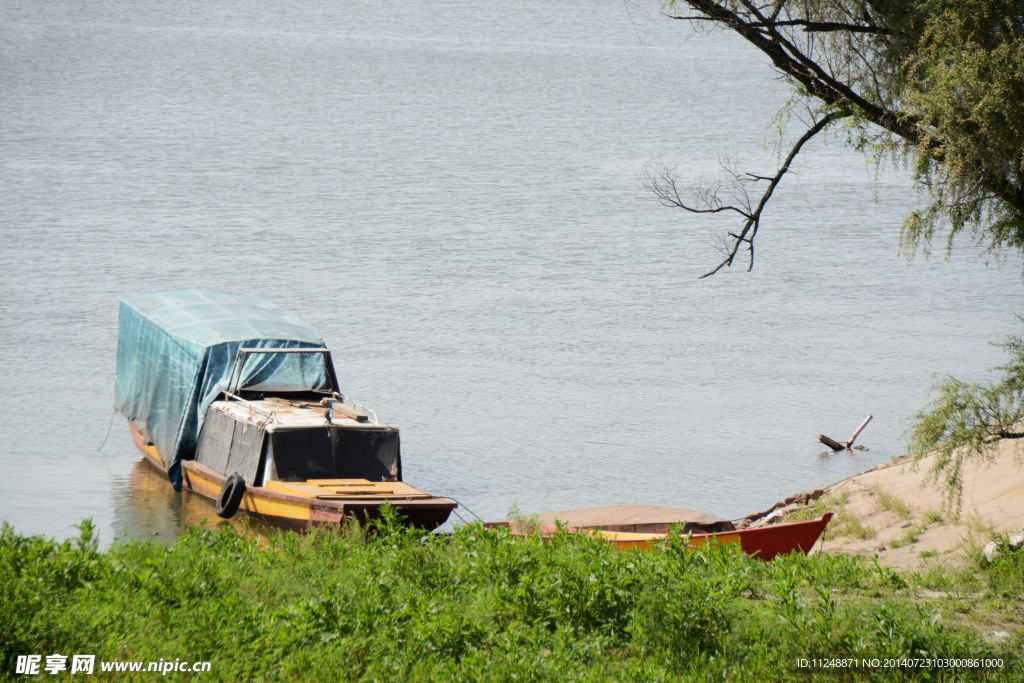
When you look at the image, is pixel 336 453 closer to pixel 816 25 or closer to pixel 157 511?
pixel 157 511

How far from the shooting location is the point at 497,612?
29.6 ft

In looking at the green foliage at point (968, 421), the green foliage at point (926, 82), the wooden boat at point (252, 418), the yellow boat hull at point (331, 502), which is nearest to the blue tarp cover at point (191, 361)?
the wooden boat at point (252, 418)

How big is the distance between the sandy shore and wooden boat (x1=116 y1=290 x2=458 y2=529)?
584 cm

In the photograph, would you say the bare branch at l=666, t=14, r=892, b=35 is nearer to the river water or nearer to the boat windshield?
the river water

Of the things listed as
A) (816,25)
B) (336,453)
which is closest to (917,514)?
(816,25)

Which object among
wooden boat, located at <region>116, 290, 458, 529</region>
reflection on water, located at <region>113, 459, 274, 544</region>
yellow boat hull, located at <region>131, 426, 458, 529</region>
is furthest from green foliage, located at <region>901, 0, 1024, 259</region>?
reflection on water, located at <region>113, 459, 274, 544</region>

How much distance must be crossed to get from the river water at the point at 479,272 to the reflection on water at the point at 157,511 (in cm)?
8

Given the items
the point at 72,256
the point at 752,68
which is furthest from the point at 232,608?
the point at 752,68

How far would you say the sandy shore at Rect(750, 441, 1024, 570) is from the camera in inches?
504

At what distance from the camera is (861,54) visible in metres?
12.1

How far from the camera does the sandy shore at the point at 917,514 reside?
12812mm

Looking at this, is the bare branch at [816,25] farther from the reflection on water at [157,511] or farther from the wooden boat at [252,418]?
the reflection on water at [157,511]

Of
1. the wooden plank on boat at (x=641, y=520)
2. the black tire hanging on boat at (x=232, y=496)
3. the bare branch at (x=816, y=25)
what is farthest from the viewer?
the black tire hanging on boat at (x=232, y=496)

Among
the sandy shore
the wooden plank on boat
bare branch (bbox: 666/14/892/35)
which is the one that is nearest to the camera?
bare branch (bbox: 666/14/892/35)
